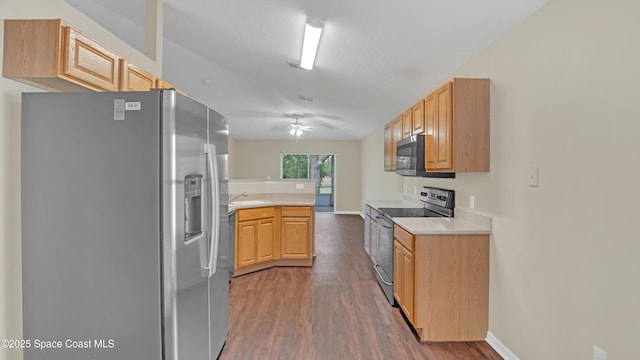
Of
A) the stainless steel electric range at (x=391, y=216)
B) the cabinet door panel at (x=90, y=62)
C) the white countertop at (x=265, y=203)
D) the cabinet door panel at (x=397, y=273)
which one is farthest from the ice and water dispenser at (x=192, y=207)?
the white countertop at (x=265, y=203)

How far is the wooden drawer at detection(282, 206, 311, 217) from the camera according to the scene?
179 inches

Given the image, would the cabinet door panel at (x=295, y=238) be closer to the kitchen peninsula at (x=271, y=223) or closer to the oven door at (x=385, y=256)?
the kitchen peninsula at (x=271, y=223)

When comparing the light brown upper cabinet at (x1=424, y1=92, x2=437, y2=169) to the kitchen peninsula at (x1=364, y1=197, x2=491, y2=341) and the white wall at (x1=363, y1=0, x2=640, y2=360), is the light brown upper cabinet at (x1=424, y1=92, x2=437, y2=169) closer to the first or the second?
the white wall at (x1=363, y1=0, x2=640, y2=360)

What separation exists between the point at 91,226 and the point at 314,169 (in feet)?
31.1

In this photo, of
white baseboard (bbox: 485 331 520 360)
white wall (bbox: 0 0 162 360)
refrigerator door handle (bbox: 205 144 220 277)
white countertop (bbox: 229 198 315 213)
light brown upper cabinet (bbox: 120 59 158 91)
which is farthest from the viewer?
white countertop (bbox: 229 198 315 213)

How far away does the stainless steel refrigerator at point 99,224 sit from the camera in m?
1.57

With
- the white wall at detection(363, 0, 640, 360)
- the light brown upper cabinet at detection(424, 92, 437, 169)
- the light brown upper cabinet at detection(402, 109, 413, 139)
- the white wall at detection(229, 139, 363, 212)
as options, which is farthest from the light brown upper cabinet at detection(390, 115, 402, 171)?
the white wall at detection(229, 139, 363, 212)

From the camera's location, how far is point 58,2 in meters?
1.88

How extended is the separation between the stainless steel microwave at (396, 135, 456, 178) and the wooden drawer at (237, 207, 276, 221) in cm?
182

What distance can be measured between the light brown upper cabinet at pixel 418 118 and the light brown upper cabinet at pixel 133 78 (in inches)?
94.9

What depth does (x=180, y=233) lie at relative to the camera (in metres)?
1.67

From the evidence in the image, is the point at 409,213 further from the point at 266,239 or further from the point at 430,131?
the point at 266,239

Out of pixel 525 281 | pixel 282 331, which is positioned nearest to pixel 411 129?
pixel 525 281

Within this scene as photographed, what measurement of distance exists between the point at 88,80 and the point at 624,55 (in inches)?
103
